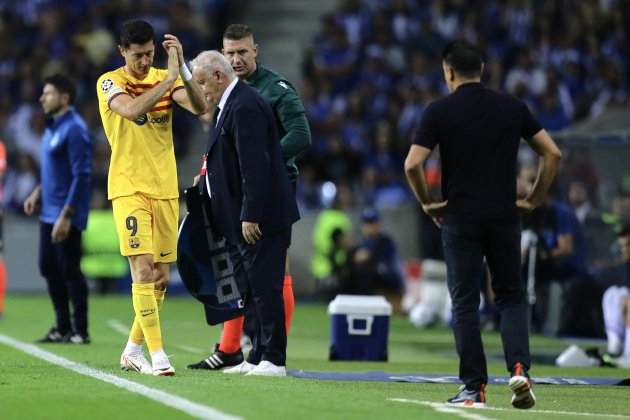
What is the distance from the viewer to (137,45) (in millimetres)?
10484

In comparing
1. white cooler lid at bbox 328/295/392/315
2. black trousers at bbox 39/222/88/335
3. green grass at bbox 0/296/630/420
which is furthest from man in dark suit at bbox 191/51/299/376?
black trousers at bbox 39/222/88/335

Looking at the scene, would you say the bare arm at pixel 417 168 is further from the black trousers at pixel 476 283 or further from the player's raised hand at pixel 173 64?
the player's raised hand at pixel 173 64

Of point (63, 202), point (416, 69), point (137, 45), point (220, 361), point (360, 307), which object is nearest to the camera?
point (137, 45)

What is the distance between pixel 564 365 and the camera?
1419 centimetres

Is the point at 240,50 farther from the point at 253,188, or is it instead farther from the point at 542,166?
the point at 542,166

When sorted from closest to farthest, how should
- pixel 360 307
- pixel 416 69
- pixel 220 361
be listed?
pixel 220 361, pixel 360 307, pixel 416 69

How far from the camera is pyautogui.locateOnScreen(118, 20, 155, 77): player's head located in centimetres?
1041

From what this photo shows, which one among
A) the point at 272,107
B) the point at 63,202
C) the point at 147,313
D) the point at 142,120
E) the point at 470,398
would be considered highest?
the point at 272,107

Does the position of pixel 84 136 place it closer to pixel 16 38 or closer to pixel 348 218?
pixel 348 218

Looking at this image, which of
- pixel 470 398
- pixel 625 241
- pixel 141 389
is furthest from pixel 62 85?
pixel 470 398

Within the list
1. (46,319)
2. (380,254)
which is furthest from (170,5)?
(46,319)

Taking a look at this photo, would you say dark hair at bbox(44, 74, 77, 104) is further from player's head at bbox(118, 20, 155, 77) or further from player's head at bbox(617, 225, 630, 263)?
player's head at bbox(617, 225, 630, 263)

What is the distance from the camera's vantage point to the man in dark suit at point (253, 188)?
34.8ft

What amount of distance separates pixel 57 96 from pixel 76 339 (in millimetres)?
2138
